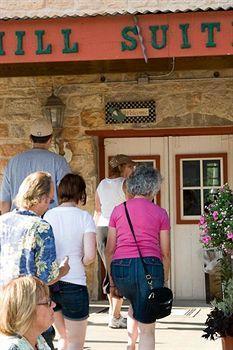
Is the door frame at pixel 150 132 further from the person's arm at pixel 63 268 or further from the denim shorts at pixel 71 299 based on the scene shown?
the person's arm at pixel 63 268

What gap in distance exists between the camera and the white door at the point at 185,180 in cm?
1047

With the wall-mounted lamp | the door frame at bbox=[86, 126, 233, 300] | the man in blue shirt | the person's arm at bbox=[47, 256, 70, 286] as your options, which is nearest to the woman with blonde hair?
the person's arm at bbox=[47, 256, 70, 286]

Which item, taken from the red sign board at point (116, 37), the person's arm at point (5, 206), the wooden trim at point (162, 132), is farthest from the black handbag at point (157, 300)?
the wooden trim at point (162, 132)

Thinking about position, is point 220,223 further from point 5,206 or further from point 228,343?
point 5,206

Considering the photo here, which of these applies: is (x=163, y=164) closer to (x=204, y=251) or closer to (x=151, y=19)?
(x=204, y=251)

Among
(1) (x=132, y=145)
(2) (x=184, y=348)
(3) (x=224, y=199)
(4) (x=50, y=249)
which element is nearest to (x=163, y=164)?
(1) (x=132, y=145)

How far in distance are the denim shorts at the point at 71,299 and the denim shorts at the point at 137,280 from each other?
1.31ft

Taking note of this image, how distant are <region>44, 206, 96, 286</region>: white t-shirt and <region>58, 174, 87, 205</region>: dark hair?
0.14 m

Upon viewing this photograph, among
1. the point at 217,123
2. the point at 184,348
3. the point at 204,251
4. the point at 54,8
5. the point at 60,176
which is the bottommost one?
the point at 184,348

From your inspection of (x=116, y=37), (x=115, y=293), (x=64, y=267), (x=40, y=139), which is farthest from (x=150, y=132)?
(x=64, y=267)

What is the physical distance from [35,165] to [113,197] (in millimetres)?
1968

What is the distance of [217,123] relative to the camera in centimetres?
1011

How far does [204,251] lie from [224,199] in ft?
11.9

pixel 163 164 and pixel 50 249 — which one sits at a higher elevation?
pixel 163 164
